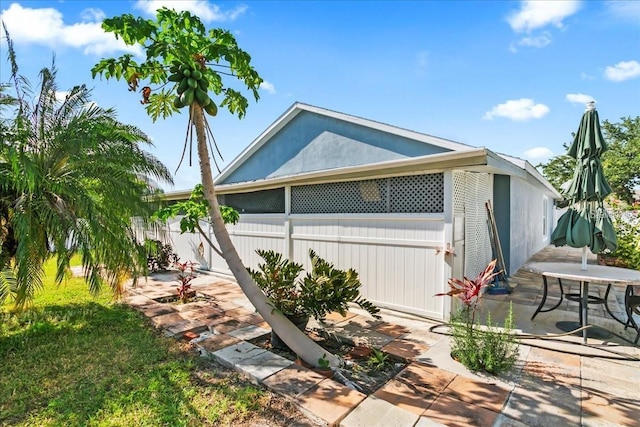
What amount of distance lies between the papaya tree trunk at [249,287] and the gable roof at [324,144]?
4860 millimetres

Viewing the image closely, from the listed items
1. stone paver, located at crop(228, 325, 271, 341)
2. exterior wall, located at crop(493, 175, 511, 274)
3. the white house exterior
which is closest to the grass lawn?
stone paver, located at crop(228, 325, 271, 341)

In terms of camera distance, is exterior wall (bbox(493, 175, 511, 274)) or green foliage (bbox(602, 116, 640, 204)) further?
green foliage (bbox(602, 116, 640, 204))

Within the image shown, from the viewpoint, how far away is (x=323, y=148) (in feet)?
29.4

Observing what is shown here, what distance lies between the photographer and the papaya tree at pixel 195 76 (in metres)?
3.18

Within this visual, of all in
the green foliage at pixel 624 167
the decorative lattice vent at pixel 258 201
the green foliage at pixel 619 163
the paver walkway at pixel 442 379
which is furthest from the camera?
the green foliage at pixel 619 163

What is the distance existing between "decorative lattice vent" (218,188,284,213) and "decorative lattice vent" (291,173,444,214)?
73cm

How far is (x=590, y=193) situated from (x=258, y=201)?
7.08m

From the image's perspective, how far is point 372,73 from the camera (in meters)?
8.70

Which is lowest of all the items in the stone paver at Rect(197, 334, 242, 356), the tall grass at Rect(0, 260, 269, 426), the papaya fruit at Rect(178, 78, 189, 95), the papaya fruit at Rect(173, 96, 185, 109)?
the tall grass at Rect(0, 260, 269, 426)

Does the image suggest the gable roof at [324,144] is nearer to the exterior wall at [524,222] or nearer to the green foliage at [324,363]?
the exterior wall at [524,222]

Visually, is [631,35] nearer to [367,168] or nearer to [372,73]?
[372,73]

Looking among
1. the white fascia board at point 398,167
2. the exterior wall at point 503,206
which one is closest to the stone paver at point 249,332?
the white fascia board at point 398,167

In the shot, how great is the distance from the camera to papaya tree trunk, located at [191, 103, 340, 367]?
3.96 meters

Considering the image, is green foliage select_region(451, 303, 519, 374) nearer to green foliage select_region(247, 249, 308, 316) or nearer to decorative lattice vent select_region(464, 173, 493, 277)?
green foliage select_region(247, 249, 308, 316)
